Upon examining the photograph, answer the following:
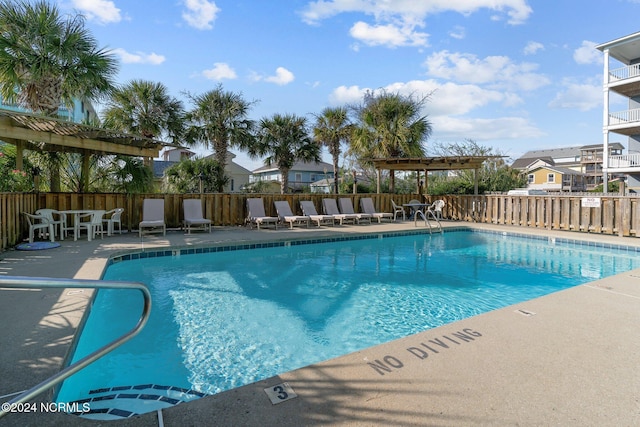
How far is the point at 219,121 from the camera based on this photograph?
1623 centimetres

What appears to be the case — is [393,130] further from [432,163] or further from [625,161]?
[625,161]

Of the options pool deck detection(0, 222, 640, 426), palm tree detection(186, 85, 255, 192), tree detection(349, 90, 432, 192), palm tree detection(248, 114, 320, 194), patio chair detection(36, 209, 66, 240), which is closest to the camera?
pool deck detection(0, 222, 640, 426)

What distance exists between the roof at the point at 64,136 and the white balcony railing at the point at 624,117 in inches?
994

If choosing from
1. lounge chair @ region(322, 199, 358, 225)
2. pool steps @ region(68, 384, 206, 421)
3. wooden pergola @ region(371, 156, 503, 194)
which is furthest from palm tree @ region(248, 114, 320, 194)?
pool steps @ region(68, 384, 206, 421)

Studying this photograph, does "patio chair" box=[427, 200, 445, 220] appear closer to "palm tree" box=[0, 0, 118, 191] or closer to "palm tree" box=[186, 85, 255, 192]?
"palm tree" box=[186, 85, 255, 192]

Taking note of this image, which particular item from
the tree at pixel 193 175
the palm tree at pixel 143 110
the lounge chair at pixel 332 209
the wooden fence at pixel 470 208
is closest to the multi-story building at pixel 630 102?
the wooden fence at pixel 470 208

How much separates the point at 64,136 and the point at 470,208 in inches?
543

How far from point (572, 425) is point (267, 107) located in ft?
58.5

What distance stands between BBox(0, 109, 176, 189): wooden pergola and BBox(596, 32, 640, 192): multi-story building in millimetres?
25116

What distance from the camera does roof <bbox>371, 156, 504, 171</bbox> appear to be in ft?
46.4

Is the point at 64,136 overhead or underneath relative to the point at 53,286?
overhead

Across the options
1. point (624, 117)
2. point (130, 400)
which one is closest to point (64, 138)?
point (130, 400)

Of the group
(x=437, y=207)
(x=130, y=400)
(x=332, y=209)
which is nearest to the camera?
(x=130, y=400)

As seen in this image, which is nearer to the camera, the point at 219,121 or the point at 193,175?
the point at 219,121
